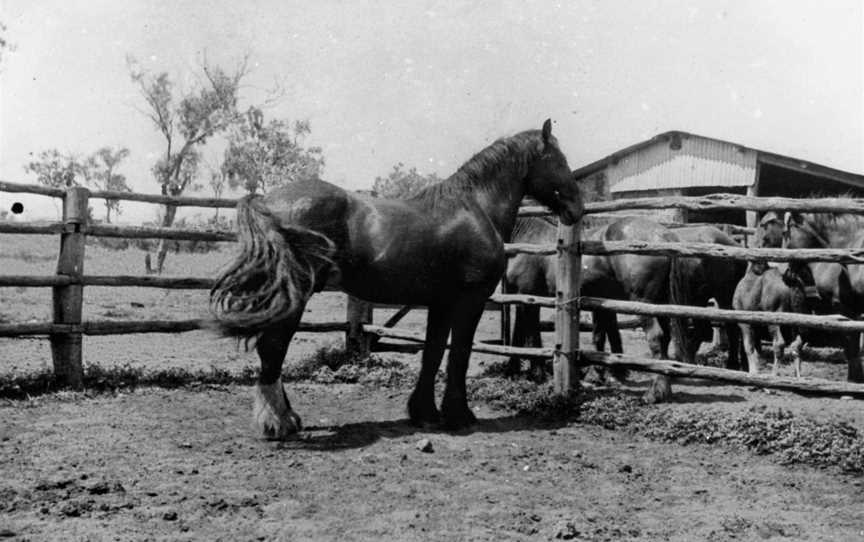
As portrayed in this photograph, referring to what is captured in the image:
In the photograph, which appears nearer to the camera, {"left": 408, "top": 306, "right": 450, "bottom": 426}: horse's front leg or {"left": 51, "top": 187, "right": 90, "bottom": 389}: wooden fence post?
{"left": 408, "top": 306, "right": 450, "bottom": 426}: horse's front leg

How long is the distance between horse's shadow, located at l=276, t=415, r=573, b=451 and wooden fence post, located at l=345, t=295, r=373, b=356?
8.28 feet

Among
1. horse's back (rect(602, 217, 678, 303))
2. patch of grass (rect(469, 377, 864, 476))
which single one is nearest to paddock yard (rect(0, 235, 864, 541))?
patch of grass (rect(469, 377, 864, 476))

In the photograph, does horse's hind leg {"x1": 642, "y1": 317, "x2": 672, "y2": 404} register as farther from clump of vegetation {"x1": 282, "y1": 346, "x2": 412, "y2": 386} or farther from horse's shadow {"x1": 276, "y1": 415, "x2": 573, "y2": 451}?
clump of vegetation {"x1": 282, "y1": 346, "x2": 412, "y2": 386}

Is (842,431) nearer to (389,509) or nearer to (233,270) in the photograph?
(389,509)

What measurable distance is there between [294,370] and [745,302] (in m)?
5.36

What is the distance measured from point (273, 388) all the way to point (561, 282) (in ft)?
9.22

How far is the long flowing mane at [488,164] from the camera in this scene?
20.1 feet

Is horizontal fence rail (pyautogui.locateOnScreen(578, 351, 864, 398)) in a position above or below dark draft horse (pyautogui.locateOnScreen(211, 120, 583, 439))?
below

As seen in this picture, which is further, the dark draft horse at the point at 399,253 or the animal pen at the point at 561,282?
the animal pen at the point at 561,282

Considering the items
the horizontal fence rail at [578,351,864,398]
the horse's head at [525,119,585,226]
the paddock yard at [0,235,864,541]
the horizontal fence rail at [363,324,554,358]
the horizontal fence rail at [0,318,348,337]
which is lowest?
the paddock yard at [0,235,864,541]

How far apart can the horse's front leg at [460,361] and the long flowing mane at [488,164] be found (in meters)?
0.86

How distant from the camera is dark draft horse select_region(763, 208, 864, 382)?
26.7 feet

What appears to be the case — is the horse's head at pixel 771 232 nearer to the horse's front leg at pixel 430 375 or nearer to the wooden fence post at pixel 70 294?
the horse's front leg at pixel 430 375

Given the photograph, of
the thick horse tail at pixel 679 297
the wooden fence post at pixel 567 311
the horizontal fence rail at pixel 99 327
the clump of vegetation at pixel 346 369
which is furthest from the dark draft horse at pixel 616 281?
the horizontal fence rail at pixel 99 327
